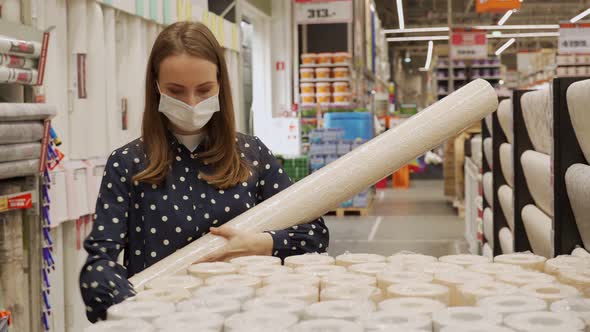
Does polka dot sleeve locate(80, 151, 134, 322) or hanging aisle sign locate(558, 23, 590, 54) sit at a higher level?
hanging aisle sign locate(558, 23, 590, 54)

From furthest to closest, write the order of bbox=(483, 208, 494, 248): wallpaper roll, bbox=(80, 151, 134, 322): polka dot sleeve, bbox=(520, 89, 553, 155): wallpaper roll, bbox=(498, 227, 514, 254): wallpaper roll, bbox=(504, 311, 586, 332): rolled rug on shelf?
bbox=(483, 208, 494, 248): wallpaper roll → bbox=(498, 227, 514, 254): wallpaper roll → bbox=(520, 89, 553, 155): wallpaper roll → bbox=(80, 151, 134, 322): polka dot sleeve → bbox=(504, 311, 586, 332): rolled rug on shelf

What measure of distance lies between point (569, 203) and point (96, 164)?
283 centimetres

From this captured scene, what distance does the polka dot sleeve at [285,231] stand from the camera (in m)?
1.90

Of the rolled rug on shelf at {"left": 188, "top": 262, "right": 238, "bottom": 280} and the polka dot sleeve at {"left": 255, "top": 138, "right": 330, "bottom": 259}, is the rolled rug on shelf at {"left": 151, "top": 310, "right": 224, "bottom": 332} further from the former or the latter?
the polka dot sleeve at {"left": 255, "top": 138, "right": 330, "bottom": 259}

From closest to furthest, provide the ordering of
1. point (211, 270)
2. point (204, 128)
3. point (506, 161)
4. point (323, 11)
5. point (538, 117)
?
point (211, 270)
point (204, 128)
point (538, 117)
point (506, 161)
point (323, 11)

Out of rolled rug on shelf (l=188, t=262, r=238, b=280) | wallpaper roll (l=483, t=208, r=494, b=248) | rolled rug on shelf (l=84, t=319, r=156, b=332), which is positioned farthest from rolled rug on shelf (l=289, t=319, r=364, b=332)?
wallpaper roll (l=483, t=208, r=494, b=248)

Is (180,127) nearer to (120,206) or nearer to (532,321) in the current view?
(120,206)

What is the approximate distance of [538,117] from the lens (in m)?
2.93

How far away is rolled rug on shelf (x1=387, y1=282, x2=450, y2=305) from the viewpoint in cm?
125

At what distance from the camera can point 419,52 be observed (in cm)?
4050

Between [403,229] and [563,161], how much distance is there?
723 cm

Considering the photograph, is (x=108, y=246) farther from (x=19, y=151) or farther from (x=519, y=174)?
(x=519, y=174)

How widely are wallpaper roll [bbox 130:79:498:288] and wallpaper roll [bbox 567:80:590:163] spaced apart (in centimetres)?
29

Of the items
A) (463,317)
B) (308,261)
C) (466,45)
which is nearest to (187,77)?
(308,261)
